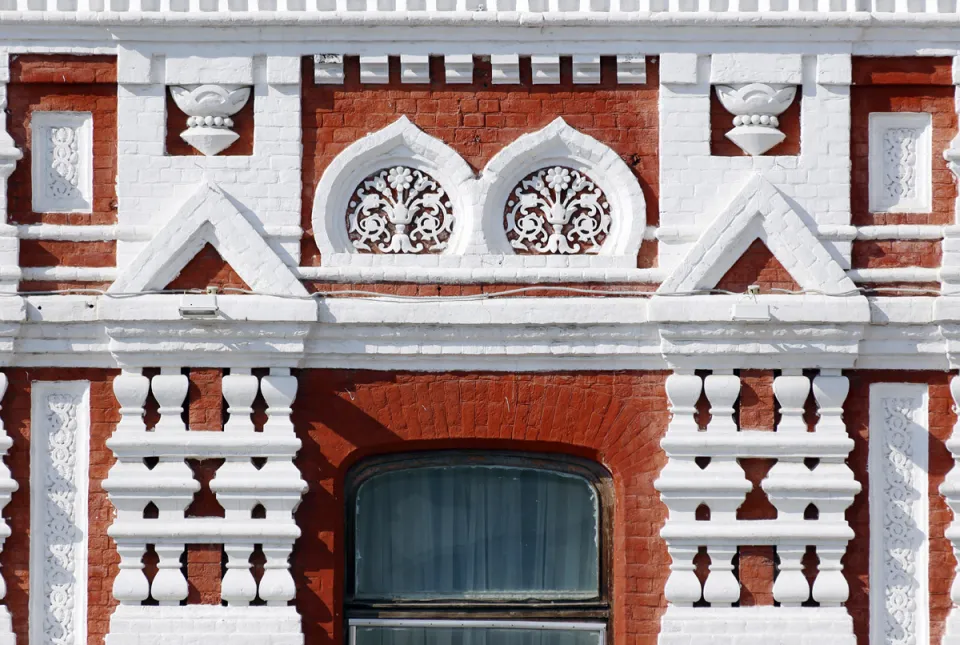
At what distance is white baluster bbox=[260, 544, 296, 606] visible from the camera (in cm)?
749

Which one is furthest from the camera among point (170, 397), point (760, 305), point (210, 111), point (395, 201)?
point (395, 201)

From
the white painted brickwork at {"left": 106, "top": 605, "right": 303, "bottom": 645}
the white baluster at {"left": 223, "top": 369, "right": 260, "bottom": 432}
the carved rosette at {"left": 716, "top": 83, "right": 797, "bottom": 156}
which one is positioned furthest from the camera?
the carved rosette at {"left": 716, "top": 83, "right": 797, "bottom": 156}

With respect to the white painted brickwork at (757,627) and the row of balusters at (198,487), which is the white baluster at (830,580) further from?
the row of balusters at (198,487)

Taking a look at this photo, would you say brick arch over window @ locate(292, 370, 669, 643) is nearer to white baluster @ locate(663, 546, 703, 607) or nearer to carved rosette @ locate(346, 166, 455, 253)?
white baluster @ locate(663, 546, 703, 607)

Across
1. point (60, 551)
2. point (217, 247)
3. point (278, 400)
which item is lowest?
point (60, 551)

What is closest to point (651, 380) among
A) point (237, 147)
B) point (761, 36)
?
point (761, 36)

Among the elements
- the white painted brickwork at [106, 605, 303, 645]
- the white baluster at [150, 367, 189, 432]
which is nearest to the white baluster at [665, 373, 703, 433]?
the white painted brickwork at [106, 605, 303, 645]

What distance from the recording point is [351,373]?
25.1ft

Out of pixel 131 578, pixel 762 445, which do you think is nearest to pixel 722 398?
pixel 762 445

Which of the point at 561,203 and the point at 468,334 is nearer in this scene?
the point at 468,334

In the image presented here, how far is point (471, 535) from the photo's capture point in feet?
25.7

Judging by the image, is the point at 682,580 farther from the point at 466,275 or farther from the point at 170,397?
the point at 170,397

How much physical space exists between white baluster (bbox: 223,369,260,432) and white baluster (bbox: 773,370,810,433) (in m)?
2.74

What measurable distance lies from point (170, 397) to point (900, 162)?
13.4ft
